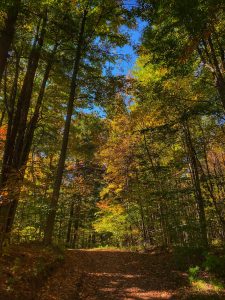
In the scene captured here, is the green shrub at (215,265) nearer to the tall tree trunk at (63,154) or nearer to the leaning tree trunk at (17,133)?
the tall tree trunk at (63,154)

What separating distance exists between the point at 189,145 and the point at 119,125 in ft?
22.5

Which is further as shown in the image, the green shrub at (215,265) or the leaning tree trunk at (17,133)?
the leaning tree trunk at (17,133)

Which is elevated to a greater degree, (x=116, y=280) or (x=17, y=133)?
(x=17, y=133)

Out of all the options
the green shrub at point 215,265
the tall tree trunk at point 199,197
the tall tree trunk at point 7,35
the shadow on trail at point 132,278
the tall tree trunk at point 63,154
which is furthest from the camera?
the tall tree trunk at point 63,154

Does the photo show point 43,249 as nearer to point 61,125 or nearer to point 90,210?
point 61,125

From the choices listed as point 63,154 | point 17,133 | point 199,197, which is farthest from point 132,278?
point 17,133

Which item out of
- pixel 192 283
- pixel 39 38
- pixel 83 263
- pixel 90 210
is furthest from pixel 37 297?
pixel 90 210

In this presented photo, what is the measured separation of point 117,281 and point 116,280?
131 millimetres

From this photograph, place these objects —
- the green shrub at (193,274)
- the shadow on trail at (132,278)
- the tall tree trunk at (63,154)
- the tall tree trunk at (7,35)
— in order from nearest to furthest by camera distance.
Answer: the tall tree trunk at (7,35) < the shadow on trail at (132,278) < the green shrub at (193,274) < the tall tree trunk at (63,154)

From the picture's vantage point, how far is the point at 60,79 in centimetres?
1325

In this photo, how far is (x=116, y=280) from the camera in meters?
9.01

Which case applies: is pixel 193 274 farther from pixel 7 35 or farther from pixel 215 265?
pixel 7 35

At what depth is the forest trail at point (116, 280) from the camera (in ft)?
24.1

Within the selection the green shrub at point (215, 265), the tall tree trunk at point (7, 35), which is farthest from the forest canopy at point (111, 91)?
the green shrub at point (215, 265)
